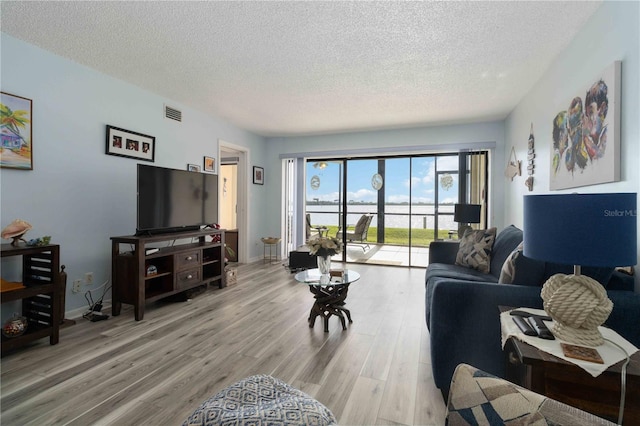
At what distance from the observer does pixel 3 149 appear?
237 centimetres

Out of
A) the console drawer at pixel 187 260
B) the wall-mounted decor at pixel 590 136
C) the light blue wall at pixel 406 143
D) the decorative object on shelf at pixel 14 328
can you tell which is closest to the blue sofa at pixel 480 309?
the wall-mounted decor at pixel 590 136

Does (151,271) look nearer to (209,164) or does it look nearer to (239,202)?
(209,164)

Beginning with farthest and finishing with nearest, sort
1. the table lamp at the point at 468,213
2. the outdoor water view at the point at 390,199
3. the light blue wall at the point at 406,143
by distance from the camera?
1. the outdoor water view at the point at 390,199
2. the light blue wall at the point at 406,143
3. the table lamp at the point at 468,213

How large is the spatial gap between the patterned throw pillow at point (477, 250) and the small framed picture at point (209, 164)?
3.57 metres

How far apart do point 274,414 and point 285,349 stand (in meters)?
1.52

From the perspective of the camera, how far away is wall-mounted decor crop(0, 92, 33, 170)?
7.79 feet

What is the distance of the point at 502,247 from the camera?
2773mm

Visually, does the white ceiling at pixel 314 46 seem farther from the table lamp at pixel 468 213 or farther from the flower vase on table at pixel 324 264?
the flower vase on table at pixel 324 264

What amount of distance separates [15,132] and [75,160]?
49 centimetres

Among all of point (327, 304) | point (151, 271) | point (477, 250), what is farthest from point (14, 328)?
point (477, 250)

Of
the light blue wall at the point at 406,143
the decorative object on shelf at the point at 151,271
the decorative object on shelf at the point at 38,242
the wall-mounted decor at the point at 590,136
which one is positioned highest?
the light blue wall at the point at 406,143

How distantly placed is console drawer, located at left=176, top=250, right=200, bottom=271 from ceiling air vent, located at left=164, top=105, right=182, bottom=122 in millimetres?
1780

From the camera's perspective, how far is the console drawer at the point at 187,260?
131 inches

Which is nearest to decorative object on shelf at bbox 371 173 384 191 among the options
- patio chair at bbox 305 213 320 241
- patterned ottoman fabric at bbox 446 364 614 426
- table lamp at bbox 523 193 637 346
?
patio chair at bbox 305 213 320 241
